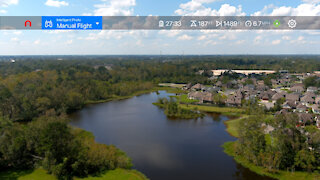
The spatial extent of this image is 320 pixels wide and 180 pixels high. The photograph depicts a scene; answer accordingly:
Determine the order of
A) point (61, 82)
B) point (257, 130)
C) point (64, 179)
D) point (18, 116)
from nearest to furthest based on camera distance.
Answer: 1. point (64, 179)
2. point (257, 130)
3. point (18, 116)
4. point (61, 82)

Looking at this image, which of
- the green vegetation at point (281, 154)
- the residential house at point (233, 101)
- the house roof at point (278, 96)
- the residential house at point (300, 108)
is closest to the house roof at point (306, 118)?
the residential house at point (300, 108)

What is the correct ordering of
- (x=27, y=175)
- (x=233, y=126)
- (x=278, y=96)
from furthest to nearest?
A: (x=278, y=96), (x=233, y=126), (x=27, y=175)

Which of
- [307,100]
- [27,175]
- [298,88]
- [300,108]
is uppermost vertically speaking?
[298,88]

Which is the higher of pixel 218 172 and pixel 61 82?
pixel 61 82

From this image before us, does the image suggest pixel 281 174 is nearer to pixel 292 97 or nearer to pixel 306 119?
pixel 306 119

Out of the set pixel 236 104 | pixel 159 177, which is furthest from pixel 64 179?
pixel 236 104

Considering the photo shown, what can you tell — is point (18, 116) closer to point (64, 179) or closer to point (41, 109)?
point (41, 109)

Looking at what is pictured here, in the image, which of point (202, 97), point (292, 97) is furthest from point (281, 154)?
point (292, 97)
